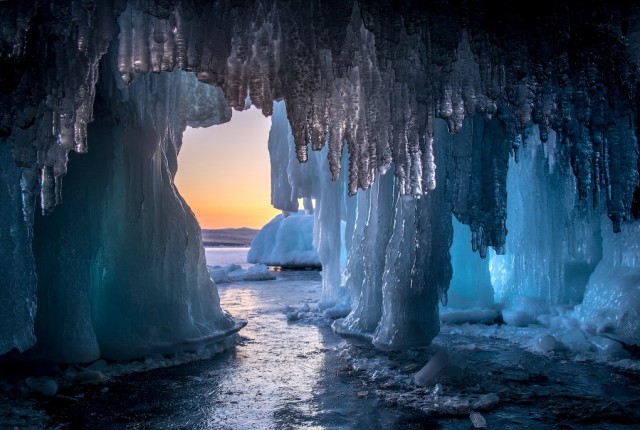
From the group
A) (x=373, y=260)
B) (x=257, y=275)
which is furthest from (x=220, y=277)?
(x=373, y=260)

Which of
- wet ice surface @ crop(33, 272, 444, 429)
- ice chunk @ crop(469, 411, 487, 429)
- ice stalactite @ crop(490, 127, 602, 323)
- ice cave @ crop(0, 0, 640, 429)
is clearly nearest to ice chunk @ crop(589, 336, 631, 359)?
ice cave @ crop(0, 0, 640, 429)

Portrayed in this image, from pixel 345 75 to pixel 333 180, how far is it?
1290 mm

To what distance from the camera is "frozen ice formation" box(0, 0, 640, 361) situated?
159 inches

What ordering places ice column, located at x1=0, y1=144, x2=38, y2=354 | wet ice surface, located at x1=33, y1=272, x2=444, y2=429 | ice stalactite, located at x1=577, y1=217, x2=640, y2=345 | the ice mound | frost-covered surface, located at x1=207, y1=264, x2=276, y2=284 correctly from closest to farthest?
1. wet ice surface, located at x1=33, y1=272, x2=444, y2=429
2. ice column, located at x1=0, y1=144, x2=38, y2=354
3. ice stalactite, located at x1=577, y1=217, x2=640, y2=345
4. frost-covered surface, located at x1=207, y1=264, x2=276, y2=284
5. the ice mound

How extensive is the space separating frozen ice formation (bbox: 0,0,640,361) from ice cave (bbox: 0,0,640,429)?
0.02 meters

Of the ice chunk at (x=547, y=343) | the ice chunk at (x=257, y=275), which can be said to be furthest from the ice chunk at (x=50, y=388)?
the ice chunk at (x=257, y=275)

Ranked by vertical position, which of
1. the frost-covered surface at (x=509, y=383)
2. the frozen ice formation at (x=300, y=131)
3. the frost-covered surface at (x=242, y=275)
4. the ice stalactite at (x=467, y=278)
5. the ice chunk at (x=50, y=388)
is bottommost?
the frost-covered surface at (x=242, y=275)

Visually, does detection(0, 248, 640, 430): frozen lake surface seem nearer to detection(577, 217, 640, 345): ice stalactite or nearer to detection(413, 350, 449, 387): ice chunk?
detection(413, 350, 449, 387): ice chunk

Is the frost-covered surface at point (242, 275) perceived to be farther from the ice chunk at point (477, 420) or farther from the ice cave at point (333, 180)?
the ice chunk at point (477, 420)

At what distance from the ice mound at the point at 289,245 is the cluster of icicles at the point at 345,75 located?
2324 cm

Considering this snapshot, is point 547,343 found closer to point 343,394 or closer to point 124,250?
point 343,394

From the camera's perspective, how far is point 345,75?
174 inches

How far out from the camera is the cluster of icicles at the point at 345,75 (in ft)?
13.0

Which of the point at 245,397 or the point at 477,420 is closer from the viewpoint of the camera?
the point at 477,420
